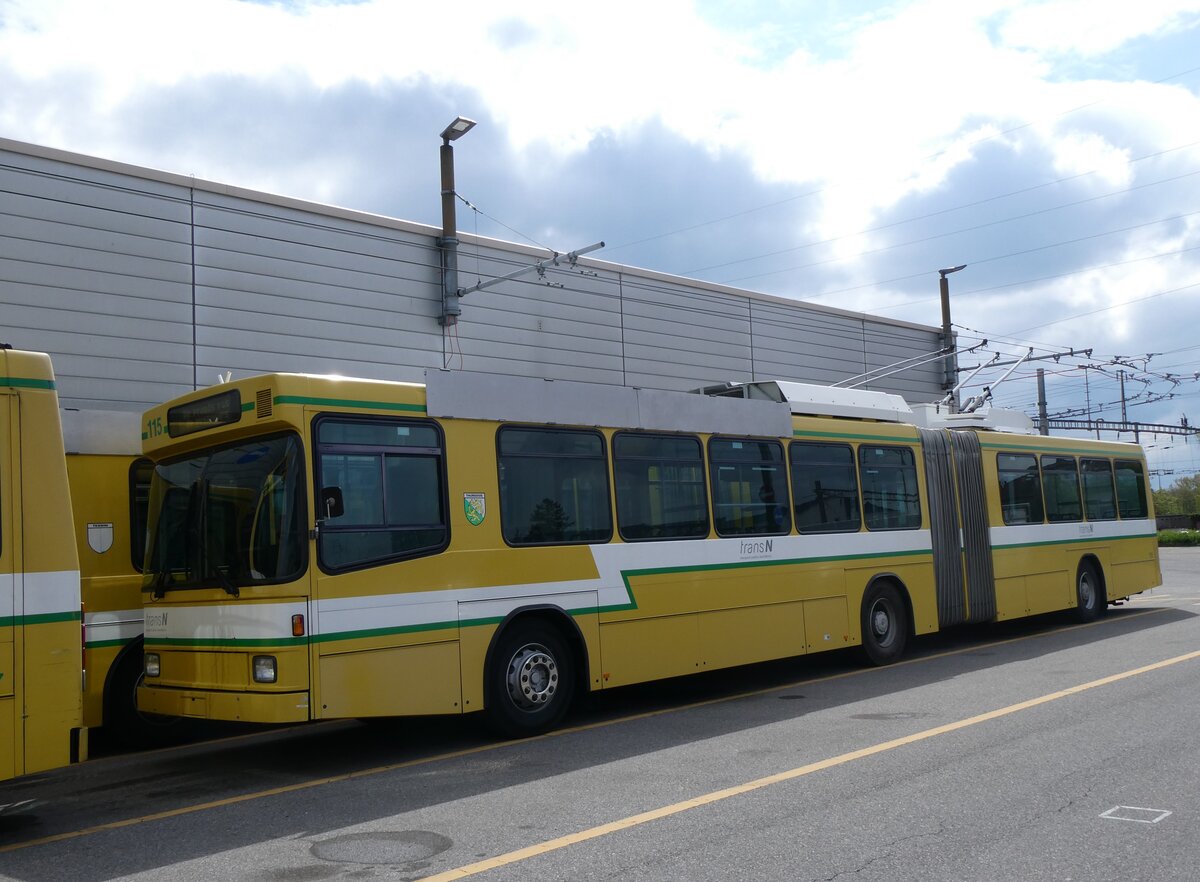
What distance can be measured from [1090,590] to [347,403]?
13.6 meters

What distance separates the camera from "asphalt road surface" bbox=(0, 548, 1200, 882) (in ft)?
17.7

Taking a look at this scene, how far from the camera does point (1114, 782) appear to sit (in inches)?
263

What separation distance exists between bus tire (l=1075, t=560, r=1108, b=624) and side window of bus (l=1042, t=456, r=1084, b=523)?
34.5 inches

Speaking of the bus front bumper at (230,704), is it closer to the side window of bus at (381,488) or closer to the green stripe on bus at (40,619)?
the side window of bus at (381,488)

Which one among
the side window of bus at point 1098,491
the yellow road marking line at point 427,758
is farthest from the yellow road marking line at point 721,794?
the side window of bus at point 1098,491

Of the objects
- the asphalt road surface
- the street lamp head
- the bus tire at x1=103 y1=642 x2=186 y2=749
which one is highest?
the street lamp head

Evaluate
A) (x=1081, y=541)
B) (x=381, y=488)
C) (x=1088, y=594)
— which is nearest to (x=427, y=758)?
(x=381, y=488)

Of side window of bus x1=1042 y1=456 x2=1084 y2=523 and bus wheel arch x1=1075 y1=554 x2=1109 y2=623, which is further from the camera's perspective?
bus wheel arch x1=1075 y1=554 x2=1109 y2=623

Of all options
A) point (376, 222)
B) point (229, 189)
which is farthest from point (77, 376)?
point (376, 222)

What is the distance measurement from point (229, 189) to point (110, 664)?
871 cm

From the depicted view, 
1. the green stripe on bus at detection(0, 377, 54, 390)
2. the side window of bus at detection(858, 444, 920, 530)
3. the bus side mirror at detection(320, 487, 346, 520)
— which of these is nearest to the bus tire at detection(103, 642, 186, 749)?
the bus side mirror at detection(320, 487, 346, 520)

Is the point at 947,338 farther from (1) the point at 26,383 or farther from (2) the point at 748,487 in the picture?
(1) the point at 26,383

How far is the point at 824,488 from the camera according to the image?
12.5 meters

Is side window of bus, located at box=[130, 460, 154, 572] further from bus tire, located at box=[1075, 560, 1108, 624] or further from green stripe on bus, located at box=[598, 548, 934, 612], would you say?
bus tire, located at box=[1075, 560, 1108, 624]
